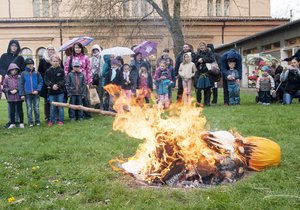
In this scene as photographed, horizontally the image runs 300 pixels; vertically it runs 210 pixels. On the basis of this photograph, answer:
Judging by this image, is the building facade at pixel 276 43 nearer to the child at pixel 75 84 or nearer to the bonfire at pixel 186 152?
the child at pixel 75 84

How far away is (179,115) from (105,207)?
6.28 ft

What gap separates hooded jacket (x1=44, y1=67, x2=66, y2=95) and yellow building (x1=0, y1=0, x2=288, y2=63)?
20693 millimetres

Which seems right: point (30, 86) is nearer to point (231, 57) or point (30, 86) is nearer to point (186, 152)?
point (186, 152)

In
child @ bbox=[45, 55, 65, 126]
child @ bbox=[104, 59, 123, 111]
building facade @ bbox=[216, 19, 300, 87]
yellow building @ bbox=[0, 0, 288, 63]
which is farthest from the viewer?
yellow building @ bbox=[0, 0, 288, 63]

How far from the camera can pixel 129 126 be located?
558cm

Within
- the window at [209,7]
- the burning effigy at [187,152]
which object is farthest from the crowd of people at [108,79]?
the window at [209,7]

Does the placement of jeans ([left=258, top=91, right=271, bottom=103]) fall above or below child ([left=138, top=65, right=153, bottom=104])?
below

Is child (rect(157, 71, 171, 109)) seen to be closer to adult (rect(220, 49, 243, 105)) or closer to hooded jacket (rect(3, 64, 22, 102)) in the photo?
adult (rect(220, 49, 243, 105))

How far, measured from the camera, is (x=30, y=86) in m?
10.1

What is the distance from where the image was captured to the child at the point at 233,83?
509 inches

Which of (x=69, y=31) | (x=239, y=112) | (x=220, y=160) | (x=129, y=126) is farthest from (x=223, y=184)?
(x=69, y=31)

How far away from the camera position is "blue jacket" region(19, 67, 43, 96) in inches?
396

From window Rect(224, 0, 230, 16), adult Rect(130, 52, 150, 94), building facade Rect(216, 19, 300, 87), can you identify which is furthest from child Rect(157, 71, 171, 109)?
window Rect(224, 0, 230, 16)

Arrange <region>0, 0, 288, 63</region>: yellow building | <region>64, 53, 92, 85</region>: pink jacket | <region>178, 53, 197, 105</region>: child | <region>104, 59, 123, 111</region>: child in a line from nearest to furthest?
<region>64, 53, 92, 85</region>: pink jacket → <region>104, 59, 123, 111</region>: child → <region>178, 53, 197, 105</region>: child → <region>0, 0, 288, 63</region>: yellow building
